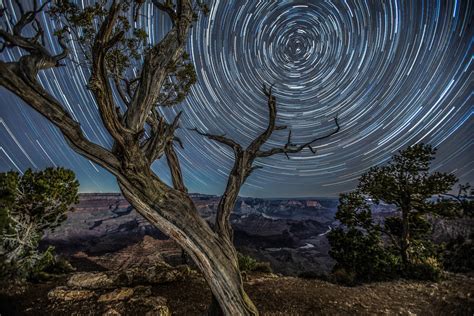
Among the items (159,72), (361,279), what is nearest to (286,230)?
(361,279)

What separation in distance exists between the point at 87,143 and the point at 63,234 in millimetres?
56568

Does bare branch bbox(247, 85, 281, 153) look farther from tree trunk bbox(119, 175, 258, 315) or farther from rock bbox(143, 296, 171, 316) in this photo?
rock bbox(143, 296, 171, 316)

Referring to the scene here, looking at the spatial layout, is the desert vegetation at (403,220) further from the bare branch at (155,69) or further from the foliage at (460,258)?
the bare branch at (155,69)

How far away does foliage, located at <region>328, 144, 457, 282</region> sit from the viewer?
33.8ft

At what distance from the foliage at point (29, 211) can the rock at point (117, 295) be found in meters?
6.47

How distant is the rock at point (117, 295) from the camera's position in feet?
19.4

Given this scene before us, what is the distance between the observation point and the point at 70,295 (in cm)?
629

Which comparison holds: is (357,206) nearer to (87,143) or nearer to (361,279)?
(361,279)

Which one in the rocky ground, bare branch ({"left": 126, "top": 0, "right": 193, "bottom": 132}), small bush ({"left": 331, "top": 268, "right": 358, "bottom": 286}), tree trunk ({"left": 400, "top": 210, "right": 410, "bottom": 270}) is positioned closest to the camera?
bare branch ({"left": 126, "top": 0, "right": 193, "bottom": 132})

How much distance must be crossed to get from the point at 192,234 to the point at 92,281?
612cm

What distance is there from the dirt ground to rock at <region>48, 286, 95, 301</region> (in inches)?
7.6

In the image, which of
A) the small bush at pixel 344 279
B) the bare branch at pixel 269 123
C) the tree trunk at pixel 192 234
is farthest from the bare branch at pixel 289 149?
the small bush at pixel 344 279

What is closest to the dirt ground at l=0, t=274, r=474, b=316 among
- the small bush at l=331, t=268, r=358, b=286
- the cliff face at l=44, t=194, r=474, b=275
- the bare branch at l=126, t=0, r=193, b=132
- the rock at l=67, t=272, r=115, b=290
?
the rock at l=67, t=272, r=115, b=290

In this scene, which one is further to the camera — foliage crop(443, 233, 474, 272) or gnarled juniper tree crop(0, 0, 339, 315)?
foliage crop(443, 233, 474, 272)
